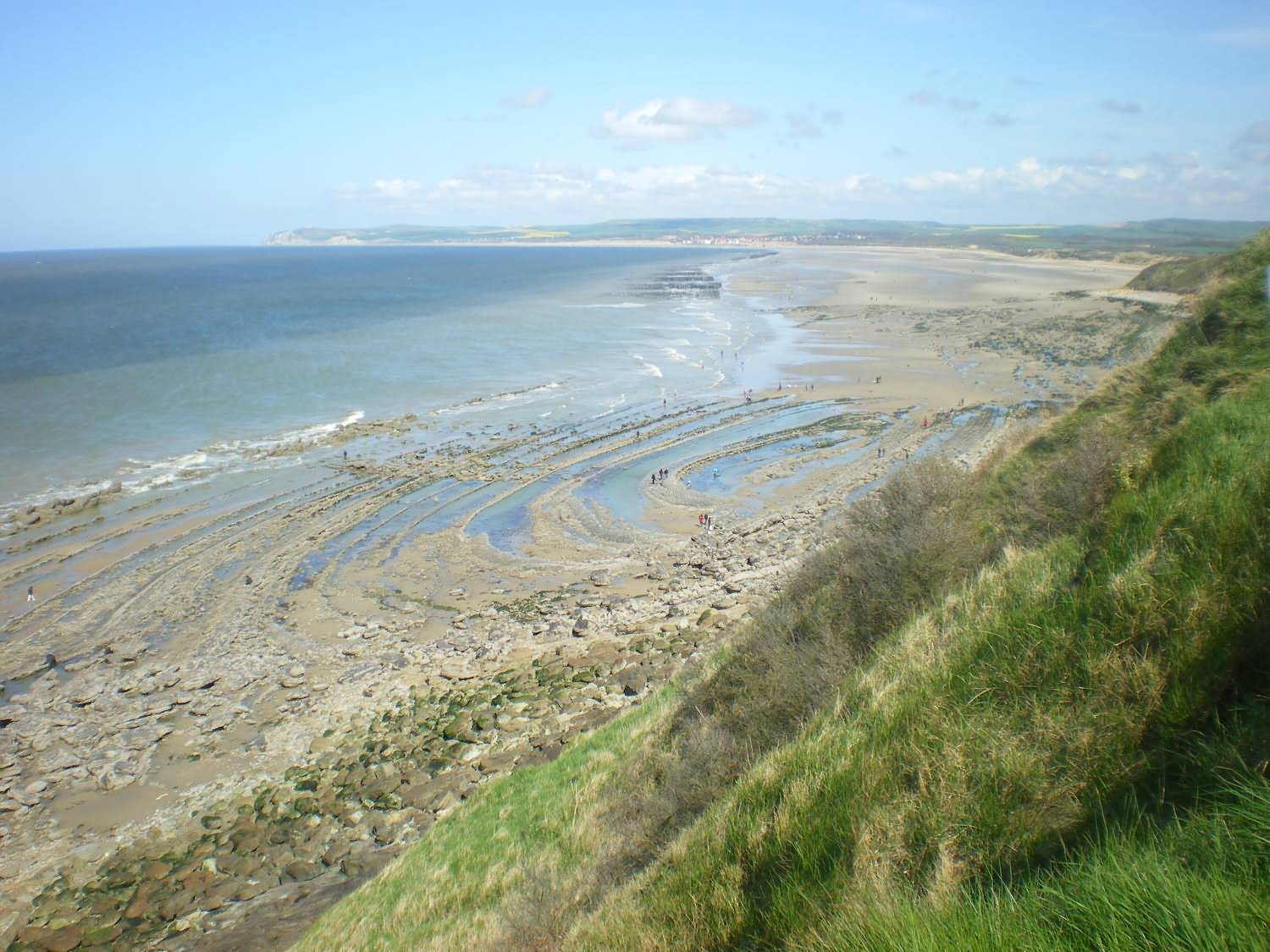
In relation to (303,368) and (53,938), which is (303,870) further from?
(303,368)

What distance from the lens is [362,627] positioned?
747 inches

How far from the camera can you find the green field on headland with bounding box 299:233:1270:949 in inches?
136

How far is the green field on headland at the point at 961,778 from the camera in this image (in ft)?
11.3

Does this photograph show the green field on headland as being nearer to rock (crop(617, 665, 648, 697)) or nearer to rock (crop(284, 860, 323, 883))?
rock (crop(284, 860, 323, 883))

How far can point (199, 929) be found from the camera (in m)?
9.98

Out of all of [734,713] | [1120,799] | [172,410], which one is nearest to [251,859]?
[734,713]

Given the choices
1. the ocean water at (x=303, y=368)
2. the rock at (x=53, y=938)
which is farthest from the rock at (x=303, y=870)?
the ocean water at (x=303, y=368)

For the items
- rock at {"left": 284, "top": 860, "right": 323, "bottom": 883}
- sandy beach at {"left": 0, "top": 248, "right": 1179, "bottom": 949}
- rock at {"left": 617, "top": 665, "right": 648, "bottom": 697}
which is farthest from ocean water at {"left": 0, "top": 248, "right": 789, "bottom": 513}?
rock at {"left": 617, "top": 665, "right": 648, "bottom": 697}

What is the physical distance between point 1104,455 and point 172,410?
44.0 m

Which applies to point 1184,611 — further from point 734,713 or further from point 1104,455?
point 1104,455

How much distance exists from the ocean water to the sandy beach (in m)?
4.23

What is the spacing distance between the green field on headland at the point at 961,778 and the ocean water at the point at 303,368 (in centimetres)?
2801

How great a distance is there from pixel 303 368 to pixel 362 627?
39.6 meters

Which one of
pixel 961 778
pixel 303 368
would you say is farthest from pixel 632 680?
pixel 303 368
